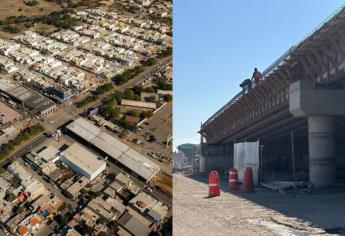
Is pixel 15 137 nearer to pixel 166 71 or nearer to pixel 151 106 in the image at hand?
pixel 151 106

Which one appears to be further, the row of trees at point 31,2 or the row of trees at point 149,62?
the row of trees at point 31,2

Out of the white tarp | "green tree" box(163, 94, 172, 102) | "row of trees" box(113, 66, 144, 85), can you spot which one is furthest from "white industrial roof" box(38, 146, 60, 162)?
the white tarp

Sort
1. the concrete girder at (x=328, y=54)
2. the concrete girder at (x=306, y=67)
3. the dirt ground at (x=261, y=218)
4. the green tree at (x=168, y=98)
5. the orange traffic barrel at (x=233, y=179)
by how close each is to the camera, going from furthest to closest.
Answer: the green tree at (x=168, y=98), the orange traffic barrel at (x=233, y=179), the concrete girder at (x=306, y=67), the concrete girder at (x=328, y=54), the dirt ground at (x=261, y=218)

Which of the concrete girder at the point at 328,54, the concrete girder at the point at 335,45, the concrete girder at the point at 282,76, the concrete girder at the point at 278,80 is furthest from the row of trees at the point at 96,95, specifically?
the concrete girder at the point at 335,45

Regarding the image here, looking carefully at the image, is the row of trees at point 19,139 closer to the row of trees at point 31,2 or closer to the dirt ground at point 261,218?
the dirt ground at point 261,218

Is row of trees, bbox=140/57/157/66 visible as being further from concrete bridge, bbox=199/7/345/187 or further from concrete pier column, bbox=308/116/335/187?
concrete pier column, bbox=308/116/335/187

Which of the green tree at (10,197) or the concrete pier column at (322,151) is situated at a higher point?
the concrete pier column at (322,151)

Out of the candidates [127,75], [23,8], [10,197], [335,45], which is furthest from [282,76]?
[23,8]
